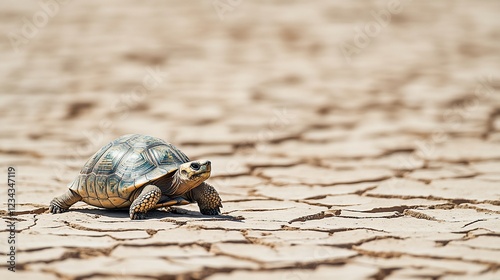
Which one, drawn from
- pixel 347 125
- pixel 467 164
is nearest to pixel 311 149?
pixel 347 125

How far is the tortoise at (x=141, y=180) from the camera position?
12.0 ft

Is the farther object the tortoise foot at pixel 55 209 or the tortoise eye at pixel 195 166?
the tortoise foot at pixel 55 209

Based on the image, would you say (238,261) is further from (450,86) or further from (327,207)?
(450,86)

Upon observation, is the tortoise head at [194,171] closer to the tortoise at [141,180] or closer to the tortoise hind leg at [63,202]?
the tortoise at [141,180]

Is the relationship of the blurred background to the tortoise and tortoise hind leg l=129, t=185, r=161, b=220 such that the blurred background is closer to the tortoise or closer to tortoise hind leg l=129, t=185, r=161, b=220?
the tortoise

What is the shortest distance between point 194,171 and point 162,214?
1.26 feet

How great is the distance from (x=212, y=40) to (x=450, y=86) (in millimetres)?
3621

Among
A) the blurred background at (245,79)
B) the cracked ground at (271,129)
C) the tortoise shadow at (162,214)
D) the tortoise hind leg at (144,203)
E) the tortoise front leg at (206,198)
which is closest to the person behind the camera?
the cracked ground at (271,129)

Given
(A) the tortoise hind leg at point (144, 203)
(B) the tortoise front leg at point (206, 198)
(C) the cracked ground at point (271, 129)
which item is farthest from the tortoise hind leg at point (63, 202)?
(B) the tortoise front leg at point (206, 198)

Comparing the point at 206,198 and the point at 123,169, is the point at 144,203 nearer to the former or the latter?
the point at 123,169

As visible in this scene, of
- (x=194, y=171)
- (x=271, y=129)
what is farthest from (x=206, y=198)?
(x=271, y=129)

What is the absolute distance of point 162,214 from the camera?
3846mm

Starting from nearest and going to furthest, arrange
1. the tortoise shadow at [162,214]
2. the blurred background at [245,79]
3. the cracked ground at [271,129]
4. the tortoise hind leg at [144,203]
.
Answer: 1. the cracked ground at [271,129]
2. the tortoise hind leg at [144,203]
3. the tortoise shadow at [162,214]
4. the blurred background at [245,79]

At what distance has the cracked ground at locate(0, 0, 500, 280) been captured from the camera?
288 cm
